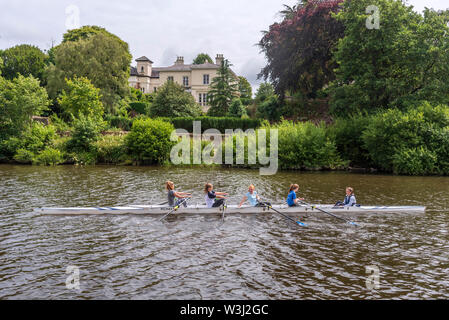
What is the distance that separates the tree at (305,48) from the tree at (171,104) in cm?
1218

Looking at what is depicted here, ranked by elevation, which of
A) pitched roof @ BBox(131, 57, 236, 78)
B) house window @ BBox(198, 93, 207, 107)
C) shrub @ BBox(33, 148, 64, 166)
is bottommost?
shrub @ BBox(33, 148, 64, 166)

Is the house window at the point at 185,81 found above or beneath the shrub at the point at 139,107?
above

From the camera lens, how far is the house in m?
65.6

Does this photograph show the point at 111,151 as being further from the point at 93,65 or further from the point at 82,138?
the point at 93,65

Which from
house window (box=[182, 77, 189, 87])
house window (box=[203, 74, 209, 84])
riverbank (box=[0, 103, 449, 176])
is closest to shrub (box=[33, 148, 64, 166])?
riverbank (box=[0, 103, 449, 176])

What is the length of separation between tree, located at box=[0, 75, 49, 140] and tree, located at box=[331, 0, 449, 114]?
30.0m

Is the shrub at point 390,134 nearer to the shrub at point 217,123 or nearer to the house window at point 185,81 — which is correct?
the shrub at point 217,123

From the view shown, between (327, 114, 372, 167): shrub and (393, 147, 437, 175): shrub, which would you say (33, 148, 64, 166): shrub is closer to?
(327, 114, 372, 167): shrub

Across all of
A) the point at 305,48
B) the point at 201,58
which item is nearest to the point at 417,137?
the point at 305,48

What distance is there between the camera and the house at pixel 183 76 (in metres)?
65.6

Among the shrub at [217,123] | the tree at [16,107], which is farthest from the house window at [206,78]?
the tree at [16,107]

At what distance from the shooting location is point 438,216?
1362cm

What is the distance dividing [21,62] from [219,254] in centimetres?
6505

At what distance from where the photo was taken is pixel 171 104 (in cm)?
4600
